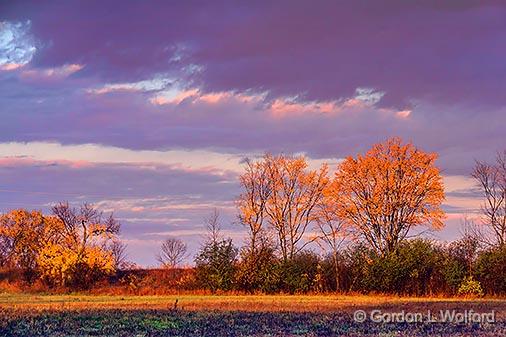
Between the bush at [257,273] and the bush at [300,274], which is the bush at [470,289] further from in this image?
the bush at [257,273]

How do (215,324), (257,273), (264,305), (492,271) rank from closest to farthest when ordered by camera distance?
A: 1. (215,324)
2. (264,305)
3. (492,271)
4. (257,273)

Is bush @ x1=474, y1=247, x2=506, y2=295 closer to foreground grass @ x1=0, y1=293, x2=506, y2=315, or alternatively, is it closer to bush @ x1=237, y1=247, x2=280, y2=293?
foreground grass @ x1=0, y1=293, x2=506, y2=315

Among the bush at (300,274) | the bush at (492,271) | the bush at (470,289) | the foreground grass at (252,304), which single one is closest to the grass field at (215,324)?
the foreground grass at (252,304)

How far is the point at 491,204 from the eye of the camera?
70.6 m

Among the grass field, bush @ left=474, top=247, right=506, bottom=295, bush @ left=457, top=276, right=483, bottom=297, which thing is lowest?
the grass field

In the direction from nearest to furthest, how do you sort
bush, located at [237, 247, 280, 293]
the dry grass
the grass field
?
the grass field → the dry grass → bush, located at [237, 247, 280, 293]

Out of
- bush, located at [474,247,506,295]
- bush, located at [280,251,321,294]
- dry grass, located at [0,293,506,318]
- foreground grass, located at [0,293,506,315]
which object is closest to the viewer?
dry grass, located at [0,293,506,318]

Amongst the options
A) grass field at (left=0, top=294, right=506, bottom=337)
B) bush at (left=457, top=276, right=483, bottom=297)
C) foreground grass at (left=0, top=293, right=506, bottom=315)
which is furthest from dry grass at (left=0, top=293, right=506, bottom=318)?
bush at (left=457, top=276, right=483, bottom=297)

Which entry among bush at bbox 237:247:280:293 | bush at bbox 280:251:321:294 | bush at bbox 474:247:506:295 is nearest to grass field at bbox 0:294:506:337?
bush at bbox 474:247:506:295

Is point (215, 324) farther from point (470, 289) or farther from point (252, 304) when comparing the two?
point (470, 289)

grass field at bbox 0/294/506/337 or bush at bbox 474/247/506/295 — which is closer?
grass field at bbox 0/294/506/337

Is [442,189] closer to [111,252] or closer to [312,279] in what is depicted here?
[312,279]

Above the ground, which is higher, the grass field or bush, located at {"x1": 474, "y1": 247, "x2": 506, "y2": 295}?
bush, located at {"x1": 474, "y1": 247, "x2": 506, "y2": 295}

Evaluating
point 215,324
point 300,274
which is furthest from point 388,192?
point 215,324
